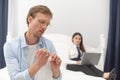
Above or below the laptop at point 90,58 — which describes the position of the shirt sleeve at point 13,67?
above

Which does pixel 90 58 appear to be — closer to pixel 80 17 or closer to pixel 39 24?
pixel 80 17

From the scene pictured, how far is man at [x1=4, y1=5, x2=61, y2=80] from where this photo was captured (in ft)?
3.58

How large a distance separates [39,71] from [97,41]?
2.60m

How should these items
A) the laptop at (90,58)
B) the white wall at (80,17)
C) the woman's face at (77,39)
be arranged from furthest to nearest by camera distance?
the white wall at (80,17)
the woman's face at (77,39)
the laptop at (90,58)

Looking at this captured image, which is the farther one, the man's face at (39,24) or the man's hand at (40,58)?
the man's face at (39,24)

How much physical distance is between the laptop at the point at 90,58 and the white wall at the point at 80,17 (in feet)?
2.03

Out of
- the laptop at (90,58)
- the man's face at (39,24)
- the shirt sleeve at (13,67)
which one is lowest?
the laptop at (90,58)

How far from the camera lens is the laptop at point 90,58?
293 cm

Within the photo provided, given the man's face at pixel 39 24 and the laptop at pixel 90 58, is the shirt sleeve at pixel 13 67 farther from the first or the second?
the laptop at pixel 90 58

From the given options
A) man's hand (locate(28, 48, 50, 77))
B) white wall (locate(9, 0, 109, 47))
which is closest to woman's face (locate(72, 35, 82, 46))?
white wall (locate(9, 0, 109, 47))

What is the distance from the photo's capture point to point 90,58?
117 inches

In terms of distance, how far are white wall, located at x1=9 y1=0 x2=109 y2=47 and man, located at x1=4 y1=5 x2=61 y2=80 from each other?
240 cm

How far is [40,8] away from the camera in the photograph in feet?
3.84

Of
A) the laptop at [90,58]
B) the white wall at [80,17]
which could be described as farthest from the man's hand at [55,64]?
the white wall at [80,17]
